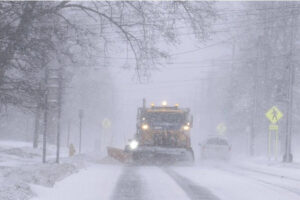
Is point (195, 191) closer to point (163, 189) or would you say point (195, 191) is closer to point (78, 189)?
point (163, 189)

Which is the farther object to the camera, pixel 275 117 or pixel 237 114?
pixel 237 114

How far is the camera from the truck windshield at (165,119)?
27.1 metres

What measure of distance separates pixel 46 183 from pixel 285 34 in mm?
32015

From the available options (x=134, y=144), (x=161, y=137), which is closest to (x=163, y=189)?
(x=161, y=137)

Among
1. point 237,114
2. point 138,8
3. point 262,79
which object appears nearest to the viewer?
point 138,8

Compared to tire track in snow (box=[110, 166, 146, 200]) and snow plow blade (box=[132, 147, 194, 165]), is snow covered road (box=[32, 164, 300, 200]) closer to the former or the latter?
tire track in snow (box=[110, 166, 146, 200])

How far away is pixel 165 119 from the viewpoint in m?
27.3

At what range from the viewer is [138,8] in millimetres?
16078

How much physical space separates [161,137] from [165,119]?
0.99 meters

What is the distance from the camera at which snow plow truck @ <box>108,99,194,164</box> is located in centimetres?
2617

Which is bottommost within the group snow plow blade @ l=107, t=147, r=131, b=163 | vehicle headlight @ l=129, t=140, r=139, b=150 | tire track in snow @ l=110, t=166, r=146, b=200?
snow plow blade @ l=107, t=147, r=131, b=163

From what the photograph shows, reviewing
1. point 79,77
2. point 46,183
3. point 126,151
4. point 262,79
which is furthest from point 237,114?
point 46,183

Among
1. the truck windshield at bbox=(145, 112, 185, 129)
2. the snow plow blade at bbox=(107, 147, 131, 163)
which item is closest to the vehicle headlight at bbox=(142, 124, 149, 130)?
the truck windshield at bbox=(145, 112, 185, 129)

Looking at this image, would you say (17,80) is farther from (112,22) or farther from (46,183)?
(112,22)
